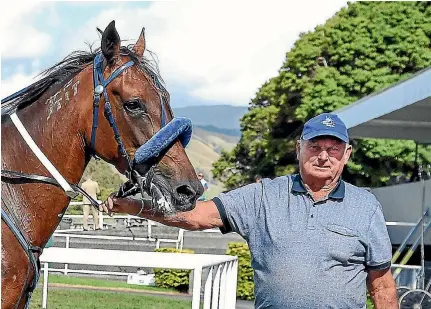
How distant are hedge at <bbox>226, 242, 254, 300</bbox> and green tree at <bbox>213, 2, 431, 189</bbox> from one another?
10.3 meters

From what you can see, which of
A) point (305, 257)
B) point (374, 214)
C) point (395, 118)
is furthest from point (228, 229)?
point (395, 118)

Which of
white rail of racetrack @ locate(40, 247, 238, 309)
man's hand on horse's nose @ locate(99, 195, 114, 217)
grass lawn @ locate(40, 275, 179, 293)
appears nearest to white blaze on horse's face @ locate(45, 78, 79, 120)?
man's hand on horse's nose @ locate(99, 195, 114, 217)

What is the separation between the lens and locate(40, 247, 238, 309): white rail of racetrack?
5.32 m

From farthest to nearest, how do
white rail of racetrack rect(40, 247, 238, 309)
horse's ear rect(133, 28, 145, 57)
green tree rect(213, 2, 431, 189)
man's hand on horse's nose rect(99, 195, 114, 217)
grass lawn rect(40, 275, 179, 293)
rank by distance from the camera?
1. green tree rect(213, 2, 431, 189)
2. grass lawn rect(40, 275, 179, 293)
3. white rail of racetrack rect(40, 247, 238, 309)
4. horse's ear rect(133, 28, 145, 57)
5. man's hand on horse's nose rect(99, 195, 114, 217)

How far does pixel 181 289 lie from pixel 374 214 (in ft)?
35.1

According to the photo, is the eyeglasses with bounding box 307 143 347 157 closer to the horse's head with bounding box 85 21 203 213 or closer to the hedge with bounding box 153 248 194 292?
the horse's head with bounding box 85 21 203 213

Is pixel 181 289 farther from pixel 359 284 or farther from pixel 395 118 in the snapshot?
pixel 359 284

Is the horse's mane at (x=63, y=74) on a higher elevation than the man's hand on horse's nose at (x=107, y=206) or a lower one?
higher

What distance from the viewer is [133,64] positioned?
345 centimetres

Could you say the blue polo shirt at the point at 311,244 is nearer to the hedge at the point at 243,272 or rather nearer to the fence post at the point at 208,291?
the fence post at the point at 208,291

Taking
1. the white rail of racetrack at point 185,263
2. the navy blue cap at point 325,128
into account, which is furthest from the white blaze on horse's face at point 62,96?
the white rail of racetrack at point 185,263

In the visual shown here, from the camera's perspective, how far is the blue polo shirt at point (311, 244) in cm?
329

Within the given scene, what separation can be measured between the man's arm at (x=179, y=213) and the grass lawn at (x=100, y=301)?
21.2ft

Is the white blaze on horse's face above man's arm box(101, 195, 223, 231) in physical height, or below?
above
